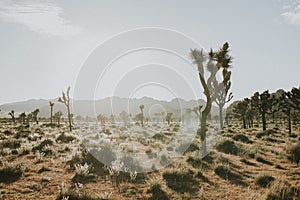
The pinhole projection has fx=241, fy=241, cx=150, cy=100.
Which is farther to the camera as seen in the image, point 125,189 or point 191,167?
point 191,167

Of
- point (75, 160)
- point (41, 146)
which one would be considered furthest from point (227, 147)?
point (41, 146)

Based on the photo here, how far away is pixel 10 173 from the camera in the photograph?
31.5 ft

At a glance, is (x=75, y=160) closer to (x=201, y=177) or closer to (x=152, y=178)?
(x=152, y=178)

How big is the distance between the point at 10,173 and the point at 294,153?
1386cm

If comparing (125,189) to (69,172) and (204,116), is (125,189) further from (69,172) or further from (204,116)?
(204,116)

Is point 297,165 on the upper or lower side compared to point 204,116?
lower

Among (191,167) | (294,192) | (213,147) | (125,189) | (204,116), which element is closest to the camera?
(294,192)

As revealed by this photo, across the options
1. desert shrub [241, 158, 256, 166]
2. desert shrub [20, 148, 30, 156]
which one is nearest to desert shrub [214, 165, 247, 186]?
desert shrub [241, 158, 256, 166]

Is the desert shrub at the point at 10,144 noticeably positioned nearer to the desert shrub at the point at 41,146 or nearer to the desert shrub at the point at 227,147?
the desert shrub at the point at 41,146

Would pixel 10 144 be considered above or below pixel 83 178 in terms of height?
above

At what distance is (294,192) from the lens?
7.54 m

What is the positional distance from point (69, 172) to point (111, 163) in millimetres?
1959

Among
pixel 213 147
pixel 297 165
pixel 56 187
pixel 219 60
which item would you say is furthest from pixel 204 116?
pixel 56 187

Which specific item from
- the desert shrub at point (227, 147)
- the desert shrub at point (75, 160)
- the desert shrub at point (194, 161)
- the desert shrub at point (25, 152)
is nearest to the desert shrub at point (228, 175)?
the desert shrub at point (194, 161)
